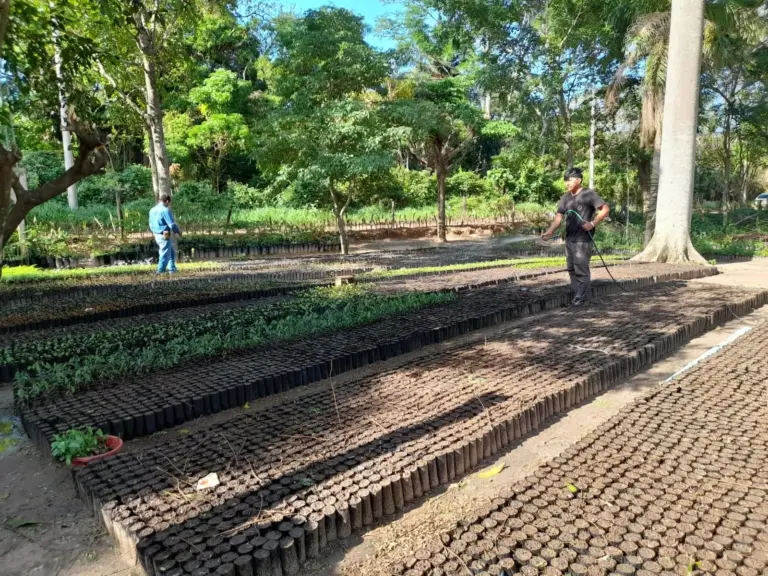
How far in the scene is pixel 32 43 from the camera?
15.1 feet

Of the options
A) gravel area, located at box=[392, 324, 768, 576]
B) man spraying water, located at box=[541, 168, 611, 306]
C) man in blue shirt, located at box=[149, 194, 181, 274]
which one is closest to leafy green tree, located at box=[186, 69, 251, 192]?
man in blue shirt, located at box=[149, 194, 181, 274]

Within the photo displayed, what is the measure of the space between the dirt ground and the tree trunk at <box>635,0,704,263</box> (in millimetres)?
9235

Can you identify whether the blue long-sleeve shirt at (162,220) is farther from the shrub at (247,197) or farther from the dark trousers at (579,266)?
the shrub at (247,197)

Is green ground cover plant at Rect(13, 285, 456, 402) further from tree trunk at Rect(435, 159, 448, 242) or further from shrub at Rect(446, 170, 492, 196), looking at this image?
shrub at Rect(446, 170, 492, 196)

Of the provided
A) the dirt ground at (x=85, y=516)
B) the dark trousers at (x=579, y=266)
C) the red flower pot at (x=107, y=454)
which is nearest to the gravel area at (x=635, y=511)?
the dirt ground at (x=85, y=516)

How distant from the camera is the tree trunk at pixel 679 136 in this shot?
11.1 meters

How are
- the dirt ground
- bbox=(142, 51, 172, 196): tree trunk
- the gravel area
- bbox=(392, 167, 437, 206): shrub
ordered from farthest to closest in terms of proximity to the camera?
bbox=(392, 167, 437, 206): shrub, bbox=(142, 51, 172, 196): tree trunk, the dirt ground, the gravel area

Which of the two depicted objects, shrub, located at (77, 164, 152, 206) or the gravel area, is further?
shrub, located at (77, 164, 152, 206)

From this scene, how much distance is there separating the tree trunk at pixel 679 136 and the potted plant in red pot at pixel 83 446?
11.6 metres

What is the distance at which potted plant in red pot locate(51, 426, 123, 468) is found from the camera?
2.96m

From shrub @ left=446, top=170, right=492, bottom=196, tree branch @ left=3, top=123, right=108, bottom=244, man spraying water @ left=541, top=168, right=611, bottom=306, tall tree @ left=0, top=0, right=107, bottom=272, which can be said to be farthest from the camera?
shrub @ left=446, top=170, right=492, bottom=196

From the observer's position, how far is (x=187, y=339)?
205 inches

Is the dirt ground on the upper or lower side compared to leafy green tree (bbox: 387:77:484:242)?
lower

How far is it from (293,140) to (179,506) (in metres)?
12.0
